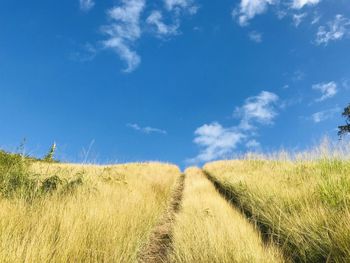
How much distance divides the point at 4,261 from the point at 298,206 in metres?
4.84

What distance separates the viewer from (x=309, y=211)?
5.24 m

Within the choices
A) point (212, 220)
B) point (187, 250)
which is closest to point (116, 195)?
point (212, 220)

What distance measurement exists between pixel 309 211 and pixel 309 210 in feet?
0.17

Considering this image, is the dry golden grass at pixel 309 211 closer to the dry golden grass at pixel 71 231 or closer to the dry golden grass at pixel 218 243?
the dry golden grass at pixel 218 243

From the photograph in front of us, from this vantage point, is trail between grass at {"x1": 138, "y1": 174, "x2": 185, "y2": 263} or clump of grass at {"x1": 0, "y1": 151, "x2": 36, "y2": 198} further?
clump of grass at {"x1": 0, "y1": 151, "x2": 36, "y2": 198}

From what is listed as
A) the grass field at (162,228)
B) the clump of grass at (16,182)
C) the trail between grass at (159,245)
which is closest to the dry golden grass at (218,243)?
the grass field at (162,228)

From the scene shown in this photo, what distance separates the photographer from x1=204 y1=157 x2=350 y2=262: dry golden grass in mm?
4109

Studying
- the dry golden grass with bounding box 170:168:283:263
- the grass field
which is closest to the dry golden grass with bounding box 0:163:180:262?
the grass field

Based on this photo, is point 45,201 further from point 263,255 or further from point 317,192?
point 317,192

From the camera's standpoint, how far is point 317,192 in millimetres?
6164

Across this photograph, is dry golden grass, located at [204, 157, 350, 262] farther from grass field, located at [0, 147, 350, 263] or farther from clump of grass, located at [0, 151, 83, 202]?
clump of grass, located at [0, 151, 83, 202]

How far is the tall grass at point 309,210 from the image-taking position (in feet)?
13.5

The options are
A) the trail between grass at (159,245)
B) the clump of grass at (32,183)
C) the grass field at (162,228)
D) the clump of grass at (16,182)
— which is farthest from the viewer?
the clump of grass at (32,183)

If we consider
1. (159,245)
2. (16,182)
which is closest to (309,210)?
(159,245)
